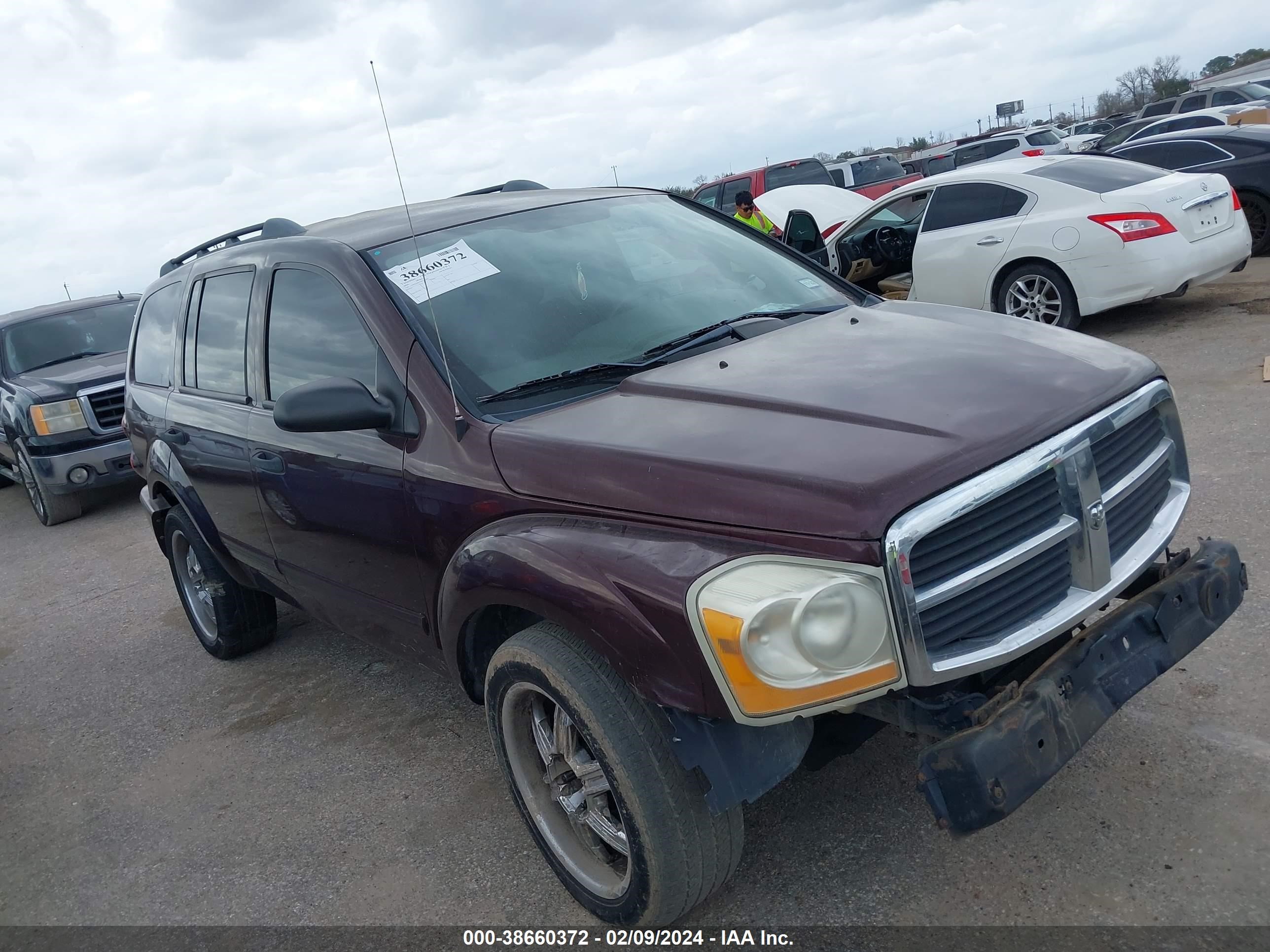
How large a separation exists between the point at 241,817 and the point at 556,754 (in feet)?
4.99

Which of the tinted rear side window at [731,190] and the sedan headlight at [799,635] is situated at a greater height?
the tinted rear side window at [731,190]

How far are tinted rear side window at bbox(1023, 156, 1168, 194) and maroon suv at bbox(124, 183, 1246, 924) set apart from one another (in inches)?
211

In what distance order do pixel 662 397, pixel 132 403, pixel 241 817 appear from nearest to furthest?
1. pixel 662 397
2. pixel 241 817
3. pixel 132 403

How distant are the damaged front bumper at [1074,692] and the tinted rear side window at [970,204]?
6.34 m

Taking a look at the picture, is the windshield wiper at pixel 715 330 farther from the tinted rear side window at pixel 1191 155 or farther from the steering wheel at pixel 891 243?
the tinted rear side window at pixel 1191 155

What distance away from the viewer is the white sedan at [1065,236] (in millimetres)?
7734

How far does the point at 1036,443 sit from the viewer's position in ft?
7.52

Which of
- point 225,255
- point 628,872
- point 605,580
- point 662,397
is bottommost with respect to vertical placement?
point 628,872

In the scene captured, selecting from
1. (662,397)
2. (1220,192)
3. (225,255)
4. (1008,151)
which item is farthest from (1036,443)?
(1008,151)

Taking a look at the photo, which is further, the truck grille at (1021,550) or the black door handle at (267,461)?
the black door handle at (267,461)

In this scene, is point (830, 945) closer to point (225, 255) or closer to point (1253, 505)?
point (1253, 505)

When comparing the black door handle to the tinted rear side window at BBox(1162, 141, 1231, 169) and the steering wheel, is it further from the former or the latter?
the tinted rear side window at BBox(1162, 141, 1231, 169)

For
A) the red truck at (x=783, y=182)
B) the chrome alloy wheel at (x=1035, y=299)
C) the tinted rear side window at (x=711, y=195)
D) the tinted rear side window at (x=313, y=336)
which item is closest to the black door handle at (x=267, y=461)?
the tinted rear side window at (x=313, y=336)

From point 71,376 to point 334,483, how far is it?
7.42 meters
